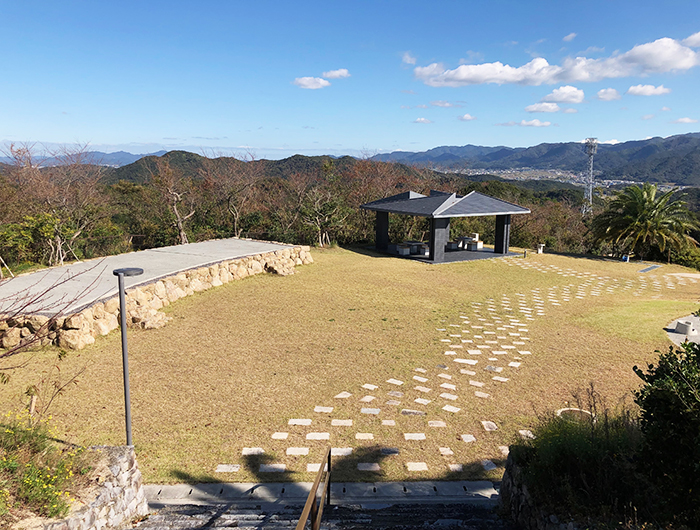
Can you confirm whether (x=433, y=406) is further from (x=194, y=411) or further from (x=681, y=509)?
(x=681, y=509)

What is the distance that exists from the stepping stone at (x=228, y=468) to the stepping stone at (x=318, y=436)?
0.91 metres

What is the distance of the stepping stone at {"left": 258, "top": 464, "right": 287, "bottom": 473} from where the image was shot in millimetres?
4535

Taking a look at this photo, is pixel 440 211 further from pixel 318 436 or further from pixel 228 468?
pixel 228 468

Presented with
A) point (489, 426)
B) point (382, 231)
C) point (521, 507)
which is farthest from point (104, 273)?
point (382, 231)

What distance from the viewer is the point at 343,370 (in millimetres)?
7176

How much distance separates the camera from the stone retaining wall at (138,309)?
743 cm

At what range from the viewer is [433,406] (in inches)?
238

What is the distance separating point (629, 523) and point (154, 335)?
8078 millimetres

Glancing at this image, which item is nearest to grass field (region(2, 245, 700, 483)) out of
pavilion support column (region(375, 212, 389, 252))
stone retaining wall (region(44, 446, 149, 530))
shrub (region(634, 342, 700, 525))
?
stone retaining wall (region(44, 446, 149, 530))

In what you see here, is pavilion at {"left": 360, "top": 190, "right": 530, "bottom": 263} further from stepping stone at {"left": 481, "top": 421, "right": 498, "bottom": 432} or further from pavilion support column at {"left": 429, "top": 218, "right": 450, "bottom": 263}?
stepping stone at {"left": 481, "top": 421, "right": 498, "bottom": 432}

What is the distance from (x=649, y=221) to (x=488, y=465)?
58.0 feet

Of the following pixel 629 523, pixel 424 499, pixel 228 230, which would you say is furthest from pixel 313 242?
pixel 629 523

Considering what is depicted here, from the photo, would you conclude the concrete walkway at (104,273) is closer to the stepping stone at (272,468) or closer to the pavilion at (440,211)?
the stepping stone at (272,468)

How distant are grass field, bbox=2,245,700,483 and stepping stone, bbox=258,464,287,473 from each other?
0.06 meters
